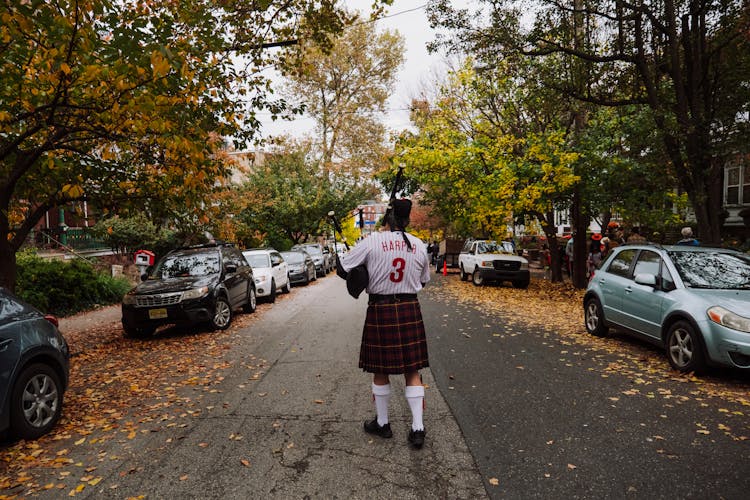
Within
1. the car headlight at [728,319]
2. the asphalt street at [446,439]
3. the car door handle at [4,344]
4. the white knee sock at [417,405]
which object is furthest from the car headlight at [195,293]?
the car headlight at [728,319]

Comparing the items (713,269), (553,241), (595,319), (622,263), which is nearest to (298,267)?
(553,241)

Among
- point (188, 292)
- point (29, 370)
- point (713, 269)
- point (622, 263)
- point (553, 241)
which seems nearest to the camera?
point (29, 370)

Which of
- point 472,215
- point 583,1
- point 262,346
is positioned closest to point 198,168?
point 262,346

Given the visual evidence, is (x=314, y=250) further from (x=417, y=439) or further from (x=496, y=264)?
(x=417, y=439)

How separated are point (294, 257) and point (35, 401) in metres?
16.6

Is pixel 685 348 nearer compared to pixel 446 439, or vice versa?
pixel 446 439

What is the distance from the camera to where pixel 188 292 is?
9414 mm

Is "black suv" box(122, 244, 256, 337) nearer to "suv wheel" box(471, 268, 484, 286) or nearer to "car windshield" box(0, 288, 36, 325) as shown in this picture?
"car windshield" box(0, 288, 36, 325)

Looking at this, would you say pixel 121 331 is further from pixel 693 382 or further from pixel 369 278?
pixel 693 382

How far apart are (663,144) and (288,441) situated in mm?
9647

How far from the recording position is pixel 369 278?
4043mm

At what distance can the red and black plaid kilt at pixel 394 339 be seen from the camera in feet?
13.2

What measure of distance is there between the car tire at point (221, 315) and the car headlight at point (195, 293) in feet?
1.40

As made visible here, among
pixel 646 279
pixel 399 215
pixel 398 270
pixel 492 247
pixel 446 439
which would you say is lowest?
pixel 446 439
